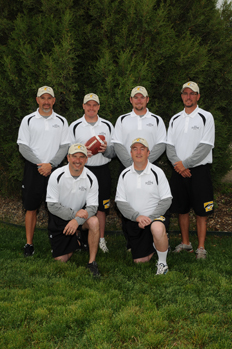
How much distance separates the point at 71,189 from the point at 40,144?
98 centimetres

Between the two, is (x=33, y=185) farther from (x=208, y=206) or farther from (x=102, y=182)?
(x=208, y=206)

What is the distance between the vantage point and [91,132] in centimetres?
555

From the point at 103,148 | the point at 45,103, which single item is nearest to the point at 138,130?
the point at 103,148

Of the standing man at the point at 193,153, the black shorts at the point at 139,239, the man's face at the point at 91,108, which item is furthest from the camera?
the man's face at the point at 91,108

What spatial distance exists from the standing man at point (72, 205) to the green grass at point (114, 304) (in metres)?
0.28

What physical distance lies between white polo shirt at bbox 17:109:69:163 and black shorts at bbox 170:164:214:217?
1922 millimetres

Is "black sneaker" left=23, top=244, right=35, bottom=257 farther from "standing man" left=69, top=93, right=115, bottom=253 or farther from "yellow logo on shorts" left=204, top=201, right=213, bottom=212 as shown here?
"yellow logo on shorts" left=204, top=201, right=213, bottom=212

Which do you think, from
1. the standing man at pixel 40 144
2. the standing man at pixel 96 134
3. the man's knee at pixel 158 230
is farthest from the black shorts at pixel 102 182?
the man's knee at pixel 158 230

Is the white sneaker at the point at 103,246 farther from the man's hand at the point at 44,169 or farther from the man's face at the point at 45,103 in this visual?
the man's face at the point at 45,103

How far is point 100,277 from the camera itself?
4582 mm

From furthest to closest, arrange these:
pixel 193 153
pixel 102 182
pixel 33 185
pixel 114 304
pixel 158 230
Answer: pixel 102 182 → pixel 33 185 → pixel 193 153 → pixel 158 230 → pixel 114 304

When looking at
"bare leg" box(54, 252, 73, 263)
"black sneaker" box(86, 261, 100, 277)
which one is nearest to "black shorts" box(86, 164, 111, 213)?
"bare leg" box(54, 252, 73, 263)

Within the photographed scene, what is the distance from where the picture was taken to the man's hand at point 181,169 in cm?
531

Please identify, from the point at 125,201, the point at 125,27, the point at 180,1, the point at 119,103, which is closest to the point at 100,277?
the point at 125,201
